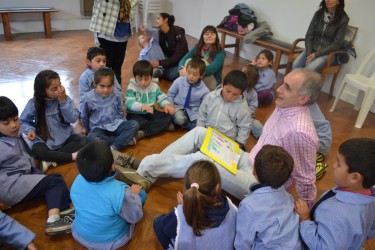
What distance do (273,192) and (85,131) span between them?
179 centimetres

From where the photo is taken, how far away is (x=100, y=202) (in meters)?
1.44

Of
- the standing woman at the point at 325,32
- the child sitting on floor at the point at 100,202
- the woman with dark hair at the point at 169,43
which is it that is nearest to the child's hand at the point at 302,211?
the child sitting on floor at the point at 100,202

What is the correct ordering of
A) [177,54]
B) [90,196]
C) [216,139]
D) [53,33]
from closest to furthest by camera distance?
1. [90,196]
2. [216,139]
3. [177,54]
4. [53,33]

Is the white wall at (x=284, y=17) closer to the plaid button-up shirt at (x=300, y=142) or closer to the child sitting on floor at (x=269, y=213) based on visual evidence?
the plaid button-up shirt at (x=300, y=142)

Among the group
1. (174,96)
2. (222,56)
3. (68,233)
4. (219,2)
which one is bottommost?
(68,233)

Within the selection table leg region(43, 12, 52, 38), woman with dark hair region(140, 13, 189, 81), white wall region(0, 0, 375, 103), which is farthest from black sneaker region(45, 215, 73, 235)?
table leg region(43, 12, 52, 38)

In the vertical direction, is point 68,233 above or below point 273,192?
below

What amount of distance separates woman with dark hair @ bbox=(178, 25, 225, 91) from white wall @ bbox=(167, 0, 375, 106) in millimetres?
1622

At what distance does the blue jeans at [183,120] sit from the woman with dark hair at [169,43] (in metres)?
1.15

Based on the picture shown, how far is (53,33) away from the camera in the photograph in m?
5.69

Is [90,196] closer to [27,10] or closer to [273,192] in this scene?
[273,192]

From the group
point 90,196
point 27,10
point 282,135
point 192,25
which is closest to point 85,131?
point 90,196

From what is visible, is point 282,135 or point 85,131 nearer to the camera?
point 282,135

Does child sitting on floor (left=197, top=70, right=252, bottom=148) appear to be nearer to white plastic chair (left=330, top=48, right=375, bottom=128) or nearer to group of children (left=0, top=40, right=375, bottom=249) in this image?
group of children (left=0, top=40, right=375, bottom=249)
